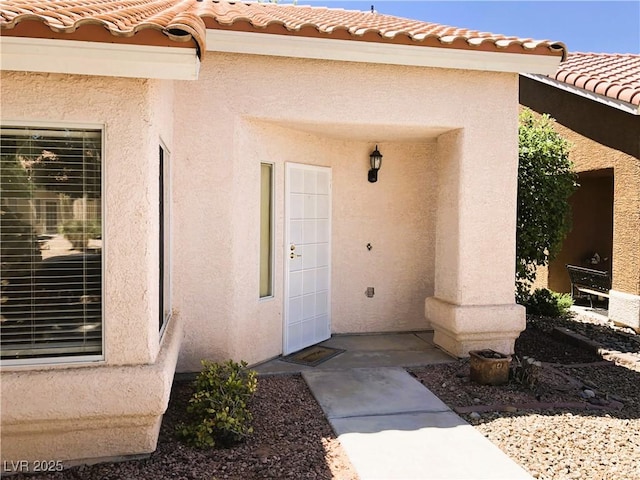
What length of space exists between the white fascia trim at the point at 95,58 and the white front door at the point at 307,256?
12.8ft

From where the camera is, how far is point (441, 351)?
8836 mm

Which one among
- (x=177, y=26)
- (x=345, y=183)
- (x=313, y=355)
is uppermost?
(x=177, y=26)

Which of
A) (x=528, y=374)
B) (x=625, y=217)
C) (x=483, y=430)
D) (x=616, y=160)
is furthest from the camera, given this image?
(x=616, y=160)

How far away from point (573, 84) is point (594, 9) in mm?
11164

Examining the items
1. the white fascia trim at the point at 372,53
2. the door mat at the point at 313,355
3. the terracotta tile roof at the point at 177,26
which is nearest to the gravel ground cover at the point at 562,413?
the door mat at the point at 313,355

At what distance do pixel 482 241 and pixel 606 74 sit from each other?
272 inches

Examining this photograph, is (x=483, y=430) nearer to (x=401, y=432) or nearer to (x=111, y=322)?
(x=401, y=432)

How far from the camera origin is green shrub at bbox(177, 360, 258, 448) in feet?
17.3

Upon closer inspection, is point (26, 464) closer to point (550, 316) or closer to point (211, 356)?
point (211, 356)

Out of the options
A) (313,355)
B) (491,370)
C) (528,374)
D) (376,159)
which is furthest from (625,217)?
(313,355)

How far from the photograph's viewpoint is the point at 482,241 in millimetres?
8172

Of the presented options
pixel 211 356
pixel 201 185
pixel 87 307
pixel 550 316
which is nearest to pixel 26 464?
pixel 87 307

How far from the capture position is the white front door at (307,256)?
8.59 meters

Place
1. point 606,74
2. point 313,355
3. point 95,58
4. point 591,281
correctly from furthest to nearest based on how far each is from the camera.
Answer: point 591,281
point 606,74
point 313,355
point 95,58
